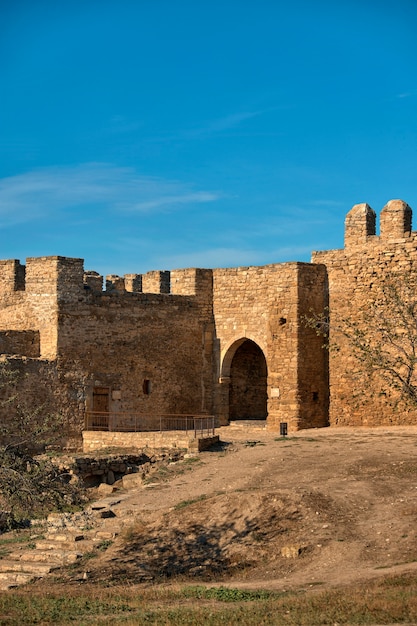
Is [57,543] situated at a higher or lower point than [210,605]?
higher

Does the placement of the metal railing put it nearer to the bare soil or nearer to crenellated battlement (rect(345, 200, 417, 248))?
the bare soil

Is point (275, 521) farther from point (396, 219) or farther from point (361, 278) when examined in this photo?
point (396, 219)

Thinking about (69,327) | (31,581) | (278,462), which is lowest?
(31,581)

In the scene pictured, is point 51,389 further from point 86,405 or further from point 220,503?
point 220,503

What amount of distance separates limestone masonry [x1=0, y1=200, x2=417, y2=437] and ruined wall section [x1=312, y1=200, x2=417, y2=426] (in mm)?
30

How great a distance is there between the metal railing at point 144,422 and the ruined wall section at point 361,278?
3.83 m

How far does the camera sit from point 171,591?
1616 centimetres

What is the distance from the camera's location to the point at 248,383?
1253 inches

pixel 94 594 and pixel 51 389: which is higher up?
pixel 51 389

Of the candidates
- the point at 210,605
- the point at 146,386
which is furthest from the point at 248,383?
the point at 210,605

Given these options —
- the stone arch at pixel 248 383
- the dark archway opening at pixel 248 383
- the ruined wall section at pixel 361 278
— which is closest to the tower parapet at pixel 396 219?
the ruined wall section at pixel 361 278

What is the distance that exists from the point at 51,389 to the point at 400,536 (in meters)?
12.9

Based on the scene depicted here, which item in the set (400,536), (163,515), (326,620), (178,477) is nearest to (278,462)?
(178,477)

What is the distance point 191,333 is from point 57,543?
1159cm
